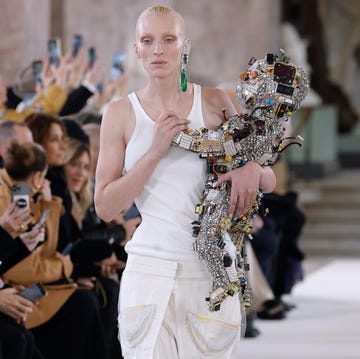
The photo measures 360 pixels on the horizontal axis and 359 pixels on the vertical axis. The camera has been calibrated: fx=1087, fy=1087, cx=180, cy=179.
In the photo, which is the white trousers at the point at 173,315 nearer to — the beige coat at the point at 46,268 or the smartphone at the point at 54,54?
the beige coat at the point at 46,268

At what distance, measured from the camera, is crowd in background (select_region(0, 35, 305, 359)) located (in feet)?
16.1

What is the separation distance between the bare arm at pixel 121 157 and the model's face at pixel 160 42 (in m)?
0.15

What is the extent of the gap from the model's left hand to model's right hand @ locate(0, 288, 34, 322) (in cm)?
174

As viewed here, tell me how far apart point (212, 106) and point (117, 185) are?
0.40 meters

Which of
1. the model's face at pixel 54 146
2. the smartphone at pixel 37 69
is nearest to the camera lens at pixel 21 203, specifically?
the model's face at pixel 54 146

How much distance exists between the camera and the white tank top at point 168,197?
3252mm

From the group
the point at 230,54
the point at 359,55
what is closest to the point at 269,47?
the point at 230,54

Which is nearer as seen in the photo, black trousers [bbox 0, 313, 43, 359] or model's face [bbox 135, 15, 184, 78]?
model's face [bbox 135, 15, 184, 78]

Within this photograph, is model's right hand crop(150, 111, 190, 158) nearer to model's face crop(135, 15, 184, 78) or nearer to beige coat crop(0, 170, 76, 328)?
model's face crop(135, 15, 184, 78)

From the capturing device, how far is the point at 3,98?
6.30 meters

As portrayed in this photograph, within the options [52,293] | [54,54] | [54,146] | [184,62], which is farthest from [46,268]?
[54,54]

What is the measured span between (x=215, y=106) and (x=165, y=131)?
261 mm

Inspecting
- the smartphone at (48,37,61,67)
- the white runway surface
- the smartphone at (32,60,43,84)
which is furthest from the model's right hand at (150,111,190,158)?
the smartphone at (48,37,61,67)

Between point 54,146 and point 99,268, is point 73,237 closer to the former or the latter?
point 99,268
